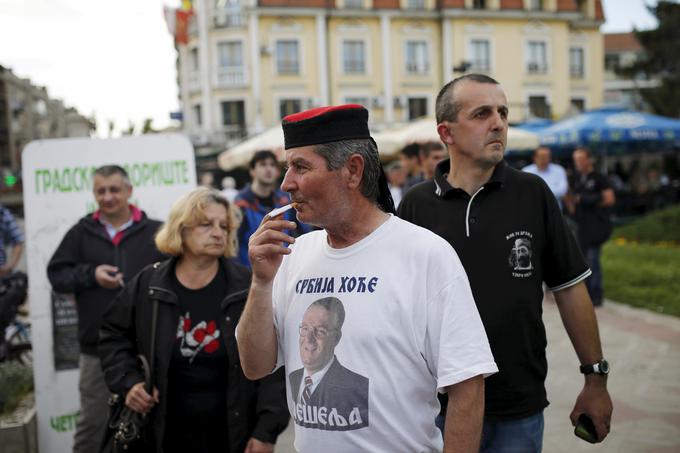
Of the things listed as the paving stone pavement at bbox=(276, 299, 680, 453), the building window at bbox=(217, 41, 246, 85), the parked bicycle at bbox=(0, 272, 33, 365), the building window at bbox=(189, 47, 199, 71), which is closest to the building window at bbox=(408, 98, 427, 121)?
the building window at bbox=(217, 41, 246, 85)

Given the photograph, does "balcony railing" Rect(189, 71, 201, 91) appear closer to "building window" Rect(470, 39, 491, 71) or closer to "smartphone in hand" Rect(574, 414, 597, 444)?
"building window" Rect(470, 39, 491, 71)

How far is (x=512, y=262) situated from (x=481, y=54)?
134ft

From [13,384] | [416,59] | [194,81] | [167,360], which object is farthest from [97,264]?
[416,59]

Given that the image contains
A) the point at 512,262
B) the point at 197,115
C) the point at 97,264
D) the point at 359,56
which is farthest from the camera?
the point at 197,115

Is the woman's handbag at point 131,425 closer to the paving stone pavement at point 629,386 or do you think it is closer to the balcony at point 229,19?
the paving stone pavement at point 629,386

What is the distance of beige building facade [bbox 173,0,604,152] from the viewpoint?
125 feet

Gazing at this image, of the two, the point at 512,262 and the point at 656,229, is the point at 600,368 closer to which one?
the point at 512,262

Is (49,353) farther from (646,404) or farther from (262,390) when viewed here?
(646,404)

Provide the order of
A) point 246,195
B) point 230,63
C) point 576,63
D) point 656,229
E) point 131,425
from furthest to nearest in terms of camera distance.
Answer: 1. point 576,63
2. point 230,63
3. point 656,229
4. point 246,195
5. point 131,425

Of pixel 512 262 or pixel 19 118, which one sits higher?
pixel 19 118

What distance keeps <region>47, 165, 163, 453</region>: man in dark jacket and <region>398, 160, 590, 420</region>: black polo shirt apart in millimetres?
2371

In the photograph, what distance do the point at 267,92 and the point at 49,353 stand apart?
3448 cm

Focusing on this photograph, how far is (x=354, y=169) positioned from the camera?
1902mm

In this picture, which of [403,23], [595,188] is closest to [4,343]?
[595,188]
